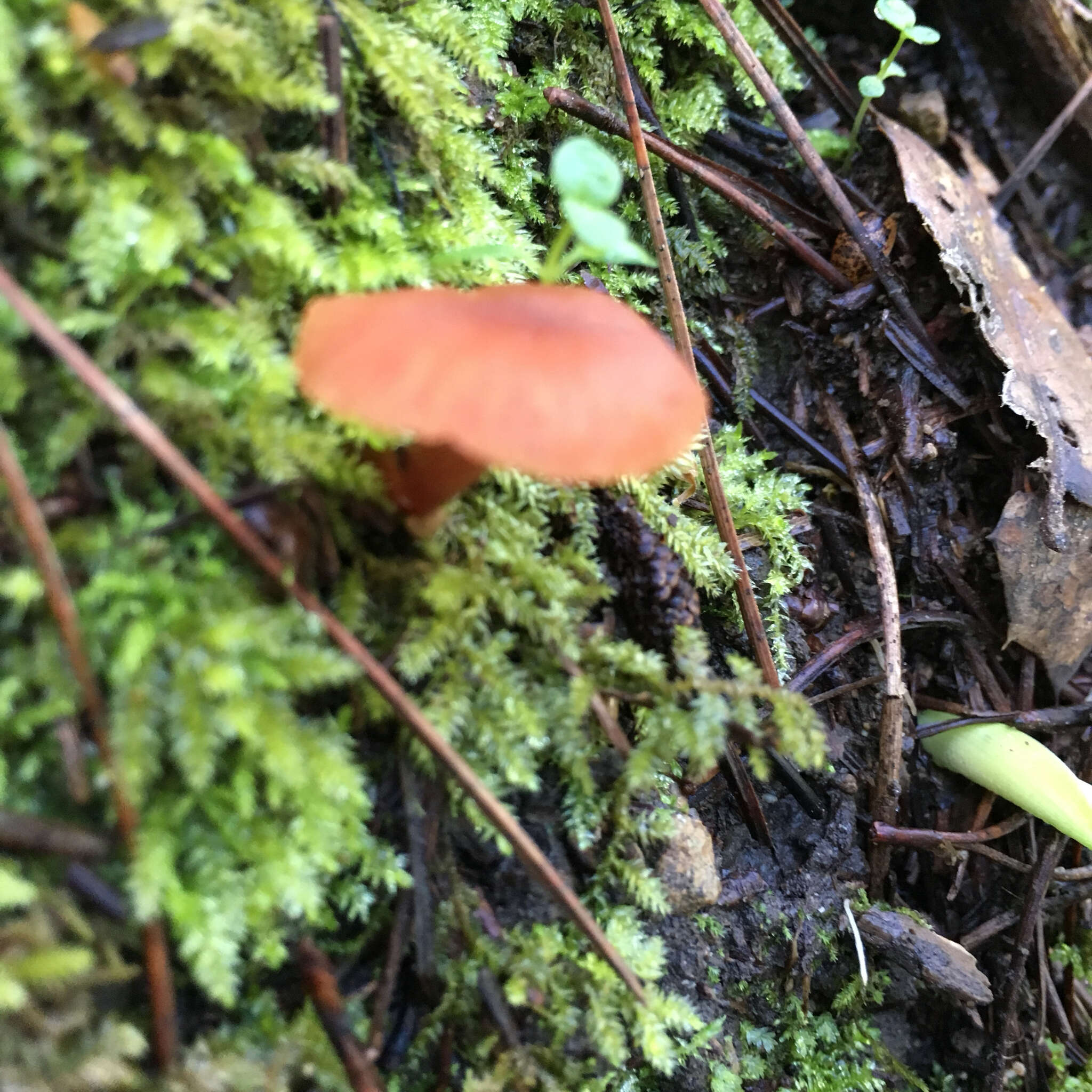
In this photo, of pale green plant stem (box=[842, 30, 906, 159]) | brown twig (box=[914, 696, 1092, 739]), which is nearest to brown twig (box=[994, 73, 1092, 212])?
pale green plant stem (box=[842, 30, 906, 159])

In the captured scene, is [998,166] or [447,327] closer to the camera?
[447,327]

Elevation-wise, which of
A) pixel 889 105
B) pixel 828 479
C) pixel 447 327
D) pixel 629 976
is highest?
pixel 889 105

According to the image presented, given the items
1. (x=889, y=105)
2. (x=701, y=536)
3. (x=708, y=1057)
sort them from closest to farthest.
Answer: (x=708, y=1057) < (x=701, y=536) < (x=889, y=105)

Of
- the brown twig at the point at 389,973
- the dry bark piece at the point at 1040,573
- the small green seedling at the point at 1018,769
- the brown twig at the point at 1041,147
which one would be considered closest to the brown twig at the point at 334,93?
the brown twig at the point at 389,973

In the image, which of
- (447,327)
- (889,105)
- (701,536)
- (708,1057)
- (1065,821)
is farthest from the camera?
(889,105)

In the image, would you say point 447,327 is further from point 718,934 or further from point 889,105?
point 889,105

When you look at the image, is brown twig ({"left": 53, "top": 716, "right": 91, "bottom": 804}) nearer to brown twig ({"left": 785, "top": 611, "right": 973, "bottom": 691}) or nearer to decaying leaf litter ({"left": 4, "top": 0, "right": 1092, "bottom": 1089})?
decaying leaf litter ({"left": 4, "top": 0, "right": 1092, "bottom": 1089})

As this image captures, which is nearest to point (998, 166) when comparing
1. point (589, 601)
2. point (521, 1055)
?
point (589, 601)

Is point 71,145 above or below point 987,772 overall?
above
